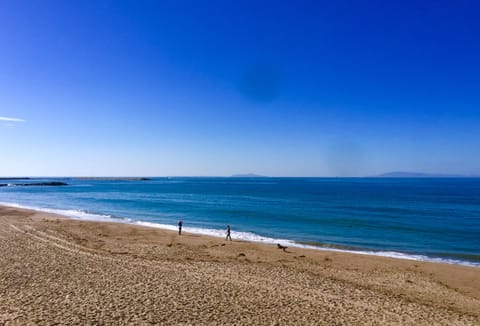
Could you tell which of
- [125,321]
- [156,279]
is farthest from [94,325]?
[156,279]

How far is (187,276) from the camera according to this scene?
14016mm

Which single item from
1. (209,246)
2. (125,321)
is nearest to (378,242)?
(209,246)

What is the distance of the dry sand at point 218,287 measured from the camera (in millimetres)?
9922

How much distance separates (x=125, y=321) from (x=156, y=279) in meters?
4.10

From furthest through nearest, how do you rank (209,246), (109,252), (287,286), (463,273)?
(209,246) < (109,252) < (463,273) < (287,286)

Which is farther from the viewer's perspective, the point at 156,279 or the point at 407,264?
the point at 407,264

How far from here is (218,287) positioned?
1258 centimetres

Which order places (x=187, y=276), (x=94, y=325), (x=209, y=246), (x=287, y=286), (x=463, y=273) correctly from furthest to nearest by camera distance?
(x=209, y=246) < (x=463, y=273) < (x=187, y=276) < (x=287, y=286) < (x=94, y=325)

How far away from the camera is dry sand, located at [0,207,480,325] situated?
32.6 ft

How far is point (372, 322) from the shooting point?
979cm

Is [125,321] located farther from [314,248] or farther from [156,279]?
[314,248]

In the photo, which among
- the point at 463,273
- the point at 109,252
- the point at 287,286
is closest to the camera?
the point at 287,286

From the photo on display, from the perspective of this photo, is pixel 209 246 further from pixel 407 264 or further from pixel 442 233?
pixel 442 233

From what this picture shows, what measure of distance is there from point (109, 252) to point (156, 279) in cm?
668
